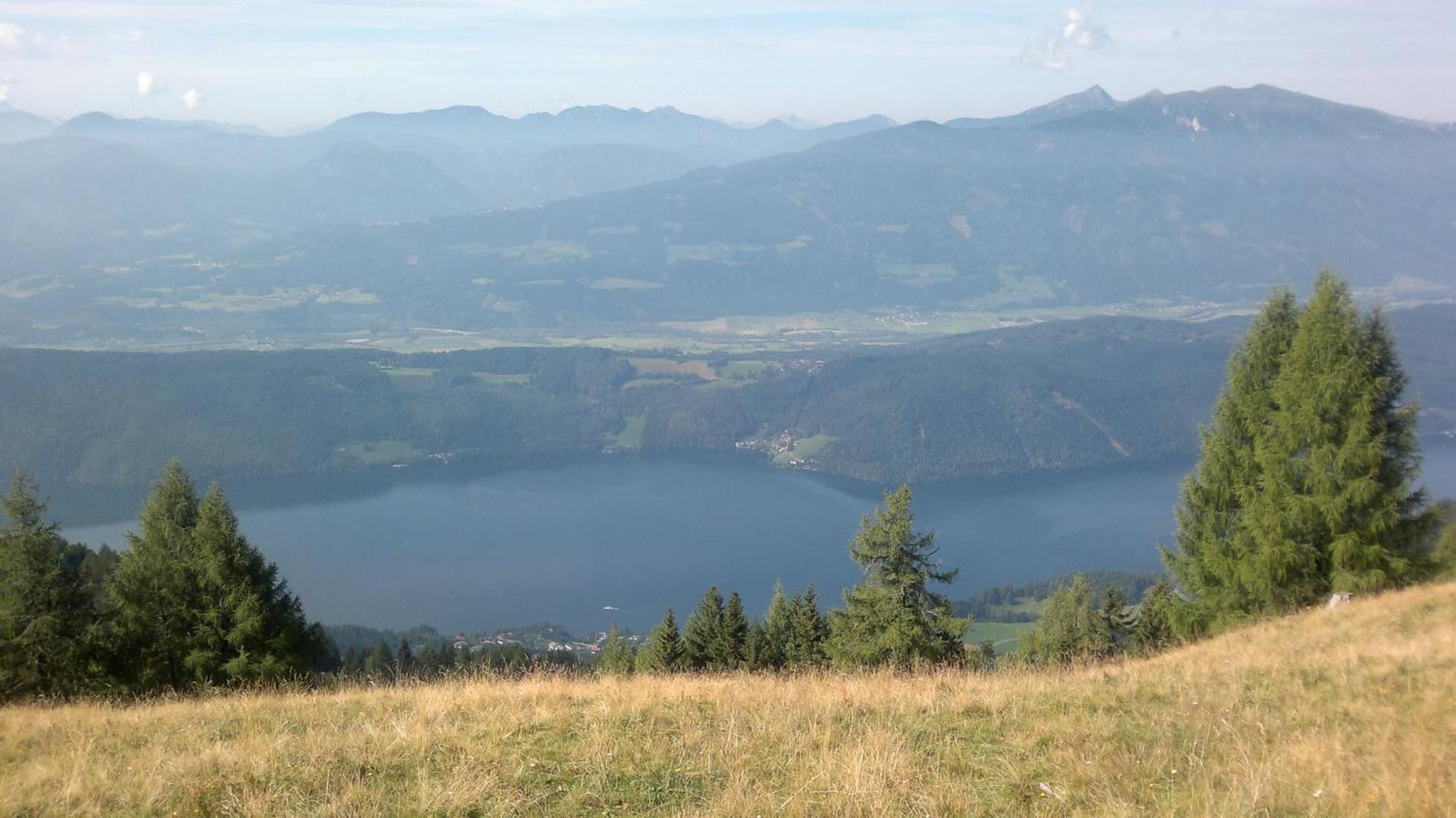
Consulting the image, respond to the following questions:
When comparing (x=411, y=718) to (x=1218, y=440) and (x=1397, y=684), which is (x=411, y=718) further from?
(x=1218, y=440)

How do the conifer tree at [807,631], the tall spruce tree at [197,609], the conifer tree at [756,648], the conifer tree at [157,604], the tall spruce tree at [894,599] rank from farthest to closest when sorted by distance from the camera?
the conifer tree at [756,648] → the conifer tree at [807,631] → the tall spruce tree at [894,599] → the conifer tree at [157,604] → the tall spruce tree at [197,609]

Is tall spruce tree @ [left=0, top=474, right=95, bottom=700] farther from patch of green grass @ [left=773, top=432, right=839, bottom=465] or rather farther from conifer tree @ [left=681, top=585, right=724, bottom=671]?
patch of green grass @ [left=773, top=432, right=839, bottom=465]

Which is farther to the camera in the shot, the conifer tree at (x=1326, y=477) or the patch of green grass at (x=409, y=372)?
the patch of green grass at (x=409, y=372)

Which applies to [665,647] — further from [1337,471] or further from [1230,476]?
[1337,471]

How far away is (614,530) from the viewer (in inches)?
3494

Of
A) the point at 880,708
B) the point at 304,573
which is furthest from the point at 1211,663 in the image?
the point at 304,573

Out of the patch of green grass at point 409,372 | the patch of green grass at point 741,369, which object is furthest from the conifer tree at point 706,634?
the patch of green grass at point 409,372

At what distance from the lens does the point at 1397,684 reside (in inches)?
306

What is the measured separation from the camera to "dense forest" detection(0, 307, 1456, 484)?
107m

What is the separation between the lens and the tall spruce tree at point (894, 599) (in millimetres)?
18109

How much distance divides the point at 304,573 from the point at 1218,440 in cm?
7203

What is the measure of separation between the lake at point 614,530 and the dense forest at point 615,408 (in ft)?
18.8

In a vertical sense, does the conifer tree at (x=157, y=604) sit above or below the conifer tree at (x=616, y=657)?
above

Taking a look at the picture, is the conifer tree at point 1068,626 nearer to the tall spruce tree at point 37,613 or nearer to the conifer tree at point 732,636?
the conifer tree at point 732,636
